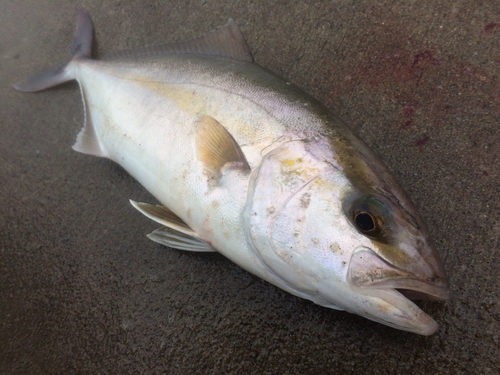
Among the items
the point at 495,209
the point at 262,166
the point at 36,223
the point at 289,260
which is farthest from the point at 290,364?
the point at 36,223

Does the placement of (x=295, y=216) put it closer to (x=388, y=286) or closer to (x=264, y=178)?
(x=264, y=178)

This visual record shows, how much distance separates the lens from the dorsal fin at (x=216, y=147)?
124 centimetres

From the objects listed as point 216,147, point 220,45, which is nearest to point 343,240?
point 216,147

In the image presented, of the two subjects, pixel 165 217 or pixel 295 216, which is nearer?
pixel 295 216

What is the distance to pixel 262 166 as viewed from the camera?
1.19 metres

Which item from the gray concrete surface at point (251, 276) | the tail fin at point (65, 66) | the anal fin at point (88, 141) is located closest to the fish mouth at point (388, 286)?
the gray concrete surface at point (251, 276)

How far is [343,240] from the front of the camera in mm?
985

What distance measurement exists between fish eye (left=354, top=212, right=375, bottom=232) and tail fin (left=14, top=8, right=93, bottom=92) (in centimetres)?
219

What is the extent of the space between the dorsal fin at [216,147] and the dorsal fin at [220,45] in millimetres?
527

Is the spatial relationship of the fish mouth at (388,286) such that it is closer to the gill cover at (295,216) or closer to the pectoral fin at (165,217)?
the gill cover at (295,216)

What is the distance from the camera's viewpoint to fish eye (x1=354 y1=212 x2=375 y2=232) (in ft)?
3.35

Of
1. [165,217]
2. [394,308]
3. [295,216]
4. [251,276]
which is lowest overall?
[251,276]

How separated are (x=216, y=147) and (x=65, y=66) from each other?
1.61m

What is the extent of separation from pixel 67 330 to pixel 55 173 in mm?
1053
